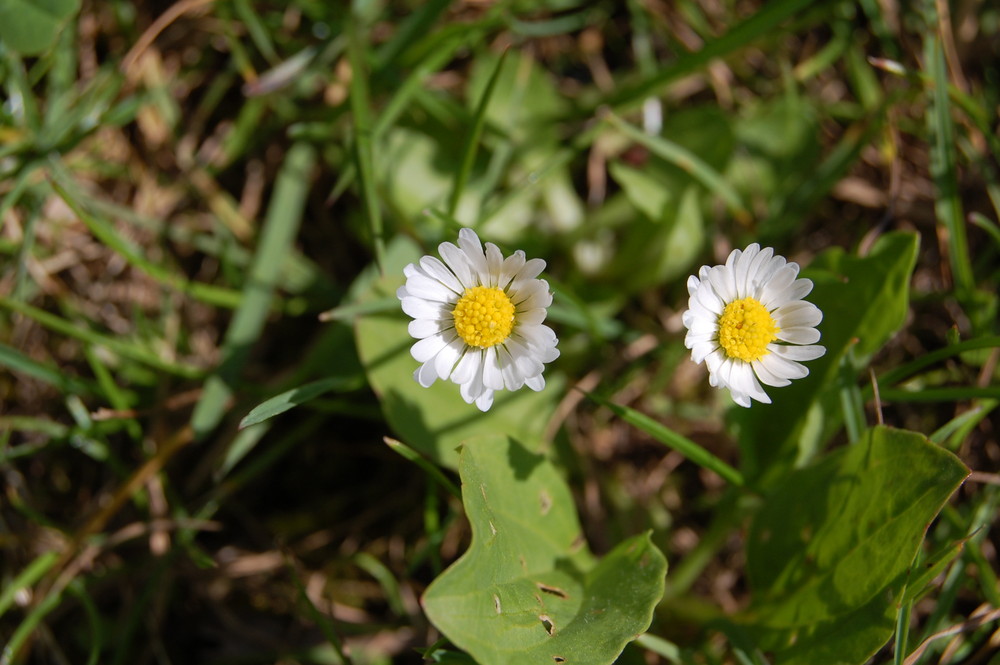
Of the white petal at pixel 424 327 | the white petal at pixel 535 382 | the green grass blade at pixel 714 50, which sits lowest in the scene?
the white petal at pixel 535 382

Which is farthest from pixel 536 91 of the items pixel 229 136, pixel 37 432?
pixel 37 432

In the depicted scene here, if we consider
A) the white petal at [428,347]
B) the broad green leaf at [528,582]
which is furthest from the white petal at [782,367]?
the white petal at [428,347]

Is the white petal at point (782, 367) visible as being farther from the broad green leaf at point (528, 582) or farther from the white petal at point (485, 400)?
the white petal at point (485, 400)

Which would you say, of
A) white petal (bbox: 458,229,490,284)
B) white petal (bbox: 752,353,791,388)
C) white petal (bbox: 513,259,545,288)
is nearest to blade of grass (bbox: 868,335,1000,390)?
white petal (bbox: 752,353,791,388)

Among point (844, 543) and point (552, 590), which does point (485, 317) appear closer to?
point (552, 590)

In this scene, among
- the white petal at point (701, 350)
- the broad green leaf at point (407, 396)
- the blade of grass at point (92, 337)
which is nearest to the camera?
the white petal at point (701, 350)

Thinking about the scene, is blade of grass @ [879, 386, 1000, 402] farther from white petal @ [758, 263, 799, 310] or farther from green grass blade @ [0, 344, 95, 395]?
green grass blade @ [0, 344, 95, 395]

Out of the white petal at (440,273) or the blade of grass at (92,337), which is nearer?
the white petal at (440,273)
